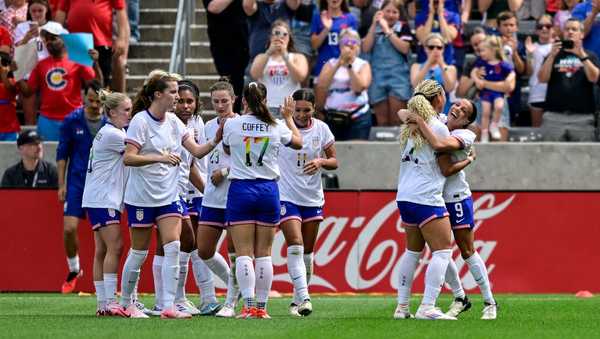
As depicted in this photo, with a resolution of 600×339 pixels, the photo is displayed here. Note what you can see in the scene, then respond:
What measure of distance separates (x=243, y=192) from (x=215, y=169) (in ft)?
4.77

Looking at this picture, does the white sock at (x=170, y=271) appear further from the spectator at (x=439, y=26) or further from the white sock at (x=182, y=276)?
the spectator at (x=439, y=26)

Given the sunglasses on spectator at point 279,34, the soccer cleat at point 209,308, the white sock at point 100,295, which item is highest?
the sunglasses on spectator at point 279,34

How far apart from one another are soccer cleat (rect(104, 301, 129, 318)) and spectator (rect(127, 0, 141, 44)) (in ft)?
30.1

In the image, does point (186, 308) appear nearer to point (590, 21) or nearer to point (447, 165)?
point (447, 165)

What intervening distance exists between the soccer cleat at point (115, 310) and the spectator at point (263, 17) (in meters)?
7.48

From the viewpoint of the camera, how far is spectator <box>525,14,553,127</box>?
20484 mm

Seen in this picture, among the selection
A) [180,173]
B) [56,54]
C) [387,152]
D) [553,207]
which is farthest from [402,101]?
[180,173]

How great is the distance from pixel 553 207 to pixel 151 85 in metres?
7.26

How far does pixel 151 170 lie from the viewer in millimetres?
13086

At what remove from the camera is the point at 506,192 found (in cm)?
1861

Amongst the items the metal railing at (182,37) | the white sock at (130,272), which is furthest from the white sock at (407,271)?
the metal railing at (182,37)

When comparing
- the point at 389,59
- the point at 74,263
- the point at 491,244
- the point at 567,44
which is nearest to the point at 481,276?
the point at 491,244

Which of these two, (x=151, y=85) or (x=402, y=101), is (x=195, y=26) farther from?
(x=151, y=85)

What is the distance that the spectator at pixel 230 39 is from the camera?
66.5 feet
